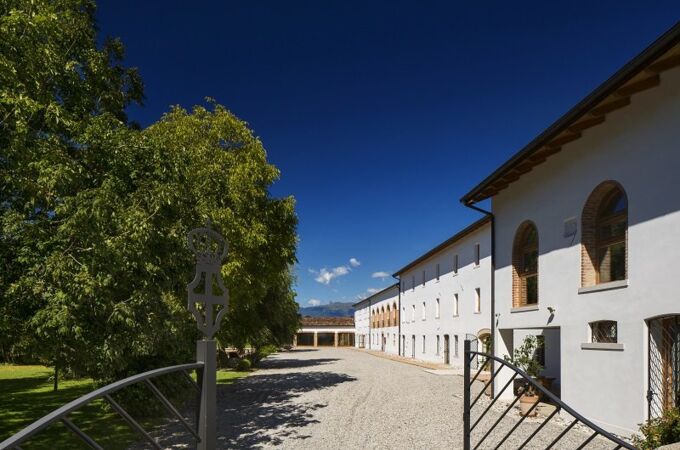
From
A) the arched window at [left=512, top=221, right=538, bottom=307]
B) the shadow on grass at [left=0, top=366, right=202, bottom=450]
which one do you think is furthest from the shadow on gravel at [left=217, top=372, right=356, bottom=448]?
the arched window at [left=512, top=221, right=538, bottom=307]

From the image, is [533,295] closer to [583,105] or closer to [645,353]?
[645,353]

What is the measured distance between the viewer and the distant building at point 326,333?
65938 millimetres

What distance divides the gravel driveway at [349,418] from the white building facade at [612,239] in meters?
1.42

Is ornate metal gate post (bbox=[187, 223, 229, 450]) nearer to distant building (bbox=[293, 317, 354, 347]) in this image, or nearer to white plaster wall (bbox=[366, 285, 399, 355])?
white plaster wall (bbox=[366, 285, 399, 355])

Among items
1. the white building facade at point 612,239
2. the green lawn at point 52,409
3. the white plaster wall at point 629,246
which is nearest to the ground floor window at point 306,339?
the green lawn at point 52,409

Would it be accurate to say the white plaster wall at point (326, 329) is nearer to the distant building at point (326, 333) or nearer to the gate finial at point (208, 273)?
the distant building at point (326, 333)

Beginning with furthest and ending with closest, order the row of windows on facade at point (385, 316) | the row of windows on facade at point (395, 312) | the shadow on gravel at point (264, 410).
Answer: the row of windows on facade at point (385, 316), the row of windows on facade at point (395, 312), the shadow on gravel at point (264, 410)

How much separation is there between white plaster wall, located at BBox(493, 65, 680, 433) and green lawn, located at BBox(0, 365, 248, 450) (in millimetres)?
8975

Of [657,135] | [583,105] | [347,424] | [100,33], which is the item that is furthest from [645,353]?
[100,33]

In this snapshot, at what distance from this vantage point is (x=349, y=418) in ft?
36.9

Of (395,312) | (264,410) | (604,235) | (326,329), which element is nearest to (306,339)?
(326,329)

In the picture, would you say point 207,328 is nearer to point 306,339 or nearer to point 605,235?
point 605,235

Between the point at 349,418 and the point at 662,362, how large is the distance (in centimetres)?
665

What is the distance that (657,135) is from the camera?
792 centimetres
